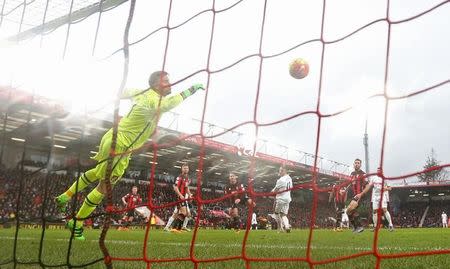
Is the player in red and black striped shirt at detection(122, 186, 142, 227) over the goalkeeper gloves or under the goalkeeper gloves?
under

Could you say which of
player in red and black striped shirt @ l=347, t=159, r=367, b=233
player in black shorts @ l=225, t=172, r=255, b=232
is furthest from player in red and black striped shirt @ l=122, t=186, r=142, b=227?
player in red and black striped shirt @ l=347, t=159, r=367, b=233

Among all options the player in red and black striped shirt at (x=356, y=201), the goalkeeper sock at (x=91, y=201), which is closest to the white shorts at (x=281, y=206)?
the player in red and black striped shirt at (x=356, y=201)

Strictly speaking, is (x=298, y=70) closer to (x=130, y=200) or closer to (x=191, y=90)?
(x=191, y=90)

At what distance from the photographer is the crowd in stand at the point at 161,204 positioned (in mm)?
13375

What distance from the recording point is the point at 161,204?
76.3 ft

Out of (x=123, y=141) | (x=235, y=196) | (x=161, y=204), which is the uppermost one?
(x=123, y=141)

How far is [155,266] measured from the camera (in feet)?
10.6

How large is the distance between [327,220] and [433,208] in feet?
37.8

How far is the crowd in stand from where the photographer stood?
1338 cm

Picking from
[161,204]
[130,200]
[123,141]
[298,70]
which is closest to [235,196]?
[130,200]

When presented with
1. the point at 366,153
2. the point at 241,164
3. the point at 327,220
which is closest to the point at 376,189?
the point at 241,164

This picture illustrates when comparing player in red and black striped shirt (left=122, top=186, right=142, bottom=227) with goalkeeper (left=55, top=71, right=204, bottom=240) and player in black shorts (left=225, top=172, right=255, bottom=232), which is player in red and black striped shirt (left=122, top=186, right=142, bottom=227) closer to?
player in black shorts (left=225, top=172, right=255, bottom=232)

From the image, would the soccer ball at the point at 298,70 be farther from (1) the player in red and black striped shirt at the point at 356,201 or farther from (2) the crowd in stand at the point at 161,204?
(2) the crowd in stand at the point at 161,204

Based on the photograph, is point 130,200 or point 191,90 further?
point 130,200
